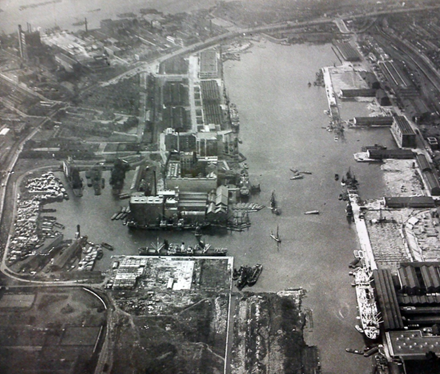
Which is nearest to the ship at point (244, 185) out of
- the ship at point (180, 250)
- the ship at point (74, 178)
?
the ship at point (180, 250)

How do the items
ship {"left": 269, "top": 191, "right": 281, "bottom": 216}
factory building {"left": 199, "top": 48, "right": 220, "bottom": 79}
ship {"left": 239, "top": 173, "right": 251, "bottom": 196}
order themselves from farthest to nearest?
factory building {"left": 199, "top": 48, "right": 220, "bottom": 79}
ship {"left": 239, "top": 173, "right": 251, "bottom": 196}
ship {"left": 269, "top": 191, "right": 281, "bottom": 216}

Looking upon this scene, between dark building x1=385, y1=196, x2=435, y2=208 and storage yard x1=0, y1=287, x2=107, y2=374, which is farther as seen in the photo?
dark building x1=385, y1=196, x2=435, y2=208

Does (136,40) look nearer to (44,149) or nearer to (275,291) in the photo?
(44,149)

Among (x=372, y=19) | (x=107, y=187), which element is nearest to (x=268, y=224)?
(x=107, y=187)

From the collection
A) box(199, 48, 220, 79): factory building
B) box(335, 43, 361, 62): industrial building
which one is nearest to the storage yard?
box(199, 48, 220, 79): factory building

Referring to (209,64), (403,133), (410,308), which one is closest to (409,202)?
(403,133)

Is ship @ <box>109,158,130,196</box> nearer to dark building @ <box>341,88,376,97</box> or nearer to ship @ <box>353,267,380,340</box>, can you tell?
ship @ <box>353,267,380,340</box>

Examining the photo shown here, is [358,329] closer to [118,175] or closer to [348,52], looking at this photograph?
[118,175]
